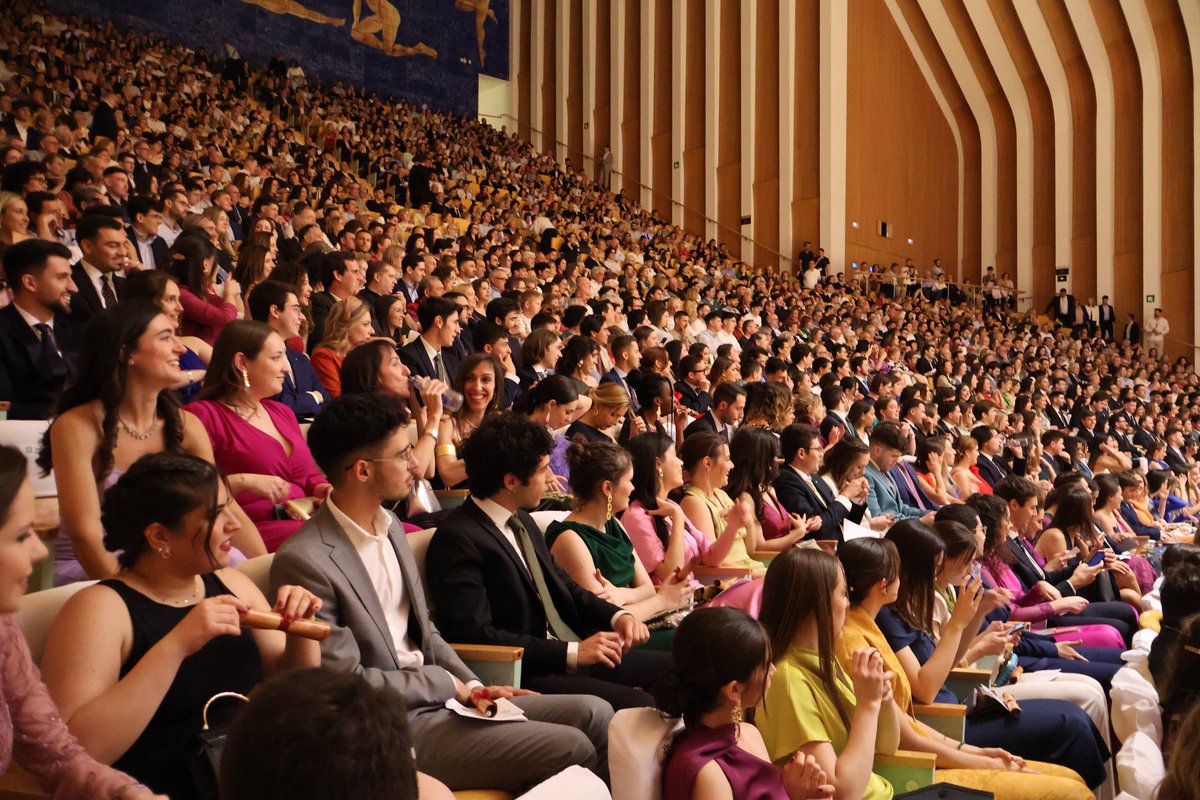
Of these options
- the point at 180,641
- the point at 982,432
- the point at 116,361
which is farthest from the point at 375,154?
the point at 180,641

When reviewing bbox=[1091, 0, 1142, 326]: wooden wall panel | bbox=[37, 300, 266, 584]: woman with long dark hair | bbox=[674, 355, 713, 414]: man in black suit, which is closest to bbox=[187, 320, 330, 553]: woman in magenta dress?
bbox=[37, 300, 266, 584]: woman with long dark hair

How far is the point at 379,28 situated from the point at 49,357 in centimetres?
1672

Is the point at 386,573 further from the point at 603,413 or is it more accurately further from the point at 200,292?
the point at 200,292

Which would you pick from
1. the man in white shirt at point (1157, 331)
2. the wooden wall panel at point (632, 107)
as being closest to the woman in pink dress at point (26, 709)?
the man in white shirt at point (1157, 331)

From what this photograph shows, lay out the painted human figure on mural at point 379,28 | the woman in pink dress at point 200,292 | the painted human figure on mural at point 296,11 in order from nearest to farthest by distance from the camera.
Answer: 1. the woman in pink dress at point 200,292
2. the painted human figure on mural at point 296,11
3. the painted human figure on mural at point 379,28

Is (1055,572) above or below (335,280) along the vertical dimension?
below

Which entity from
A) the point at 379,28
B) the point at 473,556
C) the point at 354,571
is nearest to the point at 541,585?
the point at 473,556

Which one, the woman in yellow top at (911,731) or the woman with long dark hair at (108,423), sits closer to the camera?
the woman with long dark hair at (108,423)

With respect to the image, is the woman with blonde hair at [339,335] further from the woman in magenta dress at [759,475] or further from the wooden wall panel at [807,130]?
the wooden wall panel at [807,130]

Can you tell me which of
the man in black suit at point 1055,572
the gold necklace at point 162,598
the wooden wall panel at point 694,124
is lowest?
the man in black suit at point 1055,572

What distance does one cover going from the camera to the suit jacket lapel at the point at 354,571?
2.18 m

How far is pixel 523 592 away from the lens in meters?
2.66

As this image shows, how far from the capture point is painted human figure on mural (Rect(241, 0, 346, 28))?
685 inches

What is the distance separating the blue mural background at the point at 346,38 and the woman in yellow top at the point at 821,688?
15.9m
